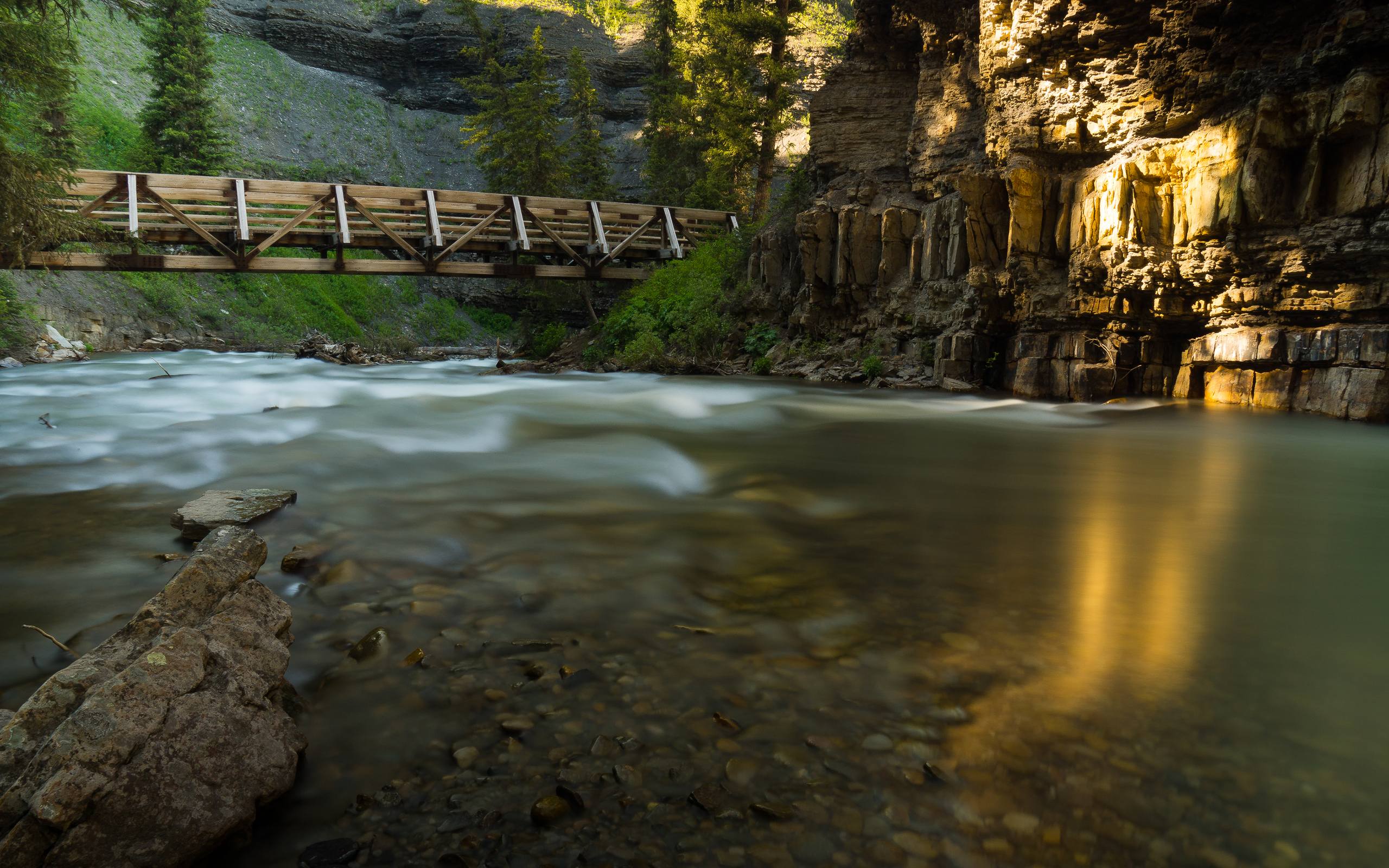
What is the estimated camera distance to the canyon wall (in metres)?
8.05

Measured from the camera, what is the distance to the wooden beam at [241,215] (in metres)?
16.4

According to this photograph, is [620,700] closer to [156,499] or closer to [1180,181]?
[156,499]

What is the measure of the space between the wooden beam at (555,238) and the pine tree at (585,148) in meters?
8.97

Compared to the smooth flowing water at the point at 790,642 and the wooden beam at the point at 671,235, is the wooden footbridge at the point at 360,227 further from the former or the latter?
the smooth flowing water at the point at 790,642

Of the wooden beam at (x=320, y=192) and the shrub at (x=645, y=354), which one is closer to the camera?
the wooden beam at (x=320, y=192)

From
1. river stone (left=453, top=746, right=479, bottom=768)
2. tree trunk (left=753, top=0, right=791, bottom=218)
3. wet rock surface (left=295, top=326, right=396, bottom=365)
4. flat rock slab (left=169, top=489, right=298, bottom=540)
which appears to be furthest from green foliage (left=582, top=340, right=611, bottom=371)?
river stone (left=453, top=746, right=479, bottom=768)

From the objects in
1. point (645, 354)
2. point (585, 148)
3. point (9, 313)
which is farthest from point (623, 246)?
point (9, 313)

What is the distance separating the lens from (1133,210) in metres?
9.65

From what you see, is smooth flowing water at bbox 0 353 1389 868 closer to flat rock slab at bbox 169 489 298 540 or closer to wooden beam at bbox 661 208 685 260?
flat rock slab at bbox 169 489 298 540

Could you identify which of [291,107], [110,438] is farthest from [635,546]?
[291,107]

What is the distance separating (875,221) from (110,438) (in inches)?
515

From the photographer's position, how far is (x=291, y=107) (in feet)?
130

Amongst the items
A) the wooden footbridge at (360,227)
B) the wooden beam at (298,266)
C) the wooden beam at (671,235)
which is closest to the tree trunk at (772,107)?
the wooden footbridge at (360,227)

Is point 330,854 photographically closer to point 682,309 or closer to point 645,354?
point 645,354
